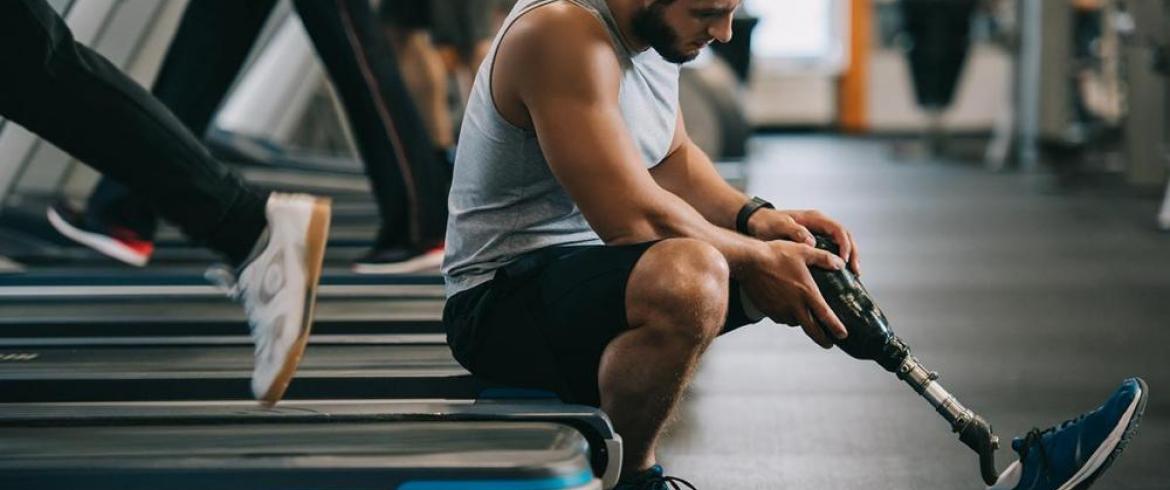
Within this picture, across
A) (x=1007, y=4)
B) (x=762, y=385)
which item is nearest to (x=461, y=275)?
(x=762, y=385)

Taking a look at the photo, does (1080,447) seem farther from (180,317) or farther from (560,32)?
(180,317)

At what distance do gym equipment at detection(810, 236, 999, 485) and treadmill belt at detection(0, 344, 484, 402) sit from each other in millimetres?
482

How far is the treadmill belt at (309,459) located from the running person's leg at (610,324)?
0.52 ft

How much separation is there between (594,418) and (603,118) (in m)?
0.35

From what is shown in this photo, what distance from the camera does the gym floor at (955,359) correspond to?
7.27ft

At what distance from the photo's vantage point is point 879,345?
1.80m

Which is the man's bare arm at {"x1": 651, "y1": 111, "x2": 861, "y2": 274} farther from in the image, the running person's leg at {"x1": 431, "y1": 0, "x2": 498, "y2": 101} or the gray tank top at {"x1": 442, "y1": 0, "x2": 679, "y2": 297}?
the running person's leg at {"x1": 431, "y1": 0, "x2": 498, "y2": 101}

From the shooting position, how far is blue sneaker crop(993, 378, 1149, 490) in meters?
1.80

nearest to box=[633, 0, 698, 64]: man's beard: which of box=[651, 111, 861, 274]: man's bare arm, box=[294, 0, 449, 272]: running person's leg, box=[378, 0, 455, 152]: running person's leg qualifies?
box=[651, 111, 861, 274]: man's bare arm

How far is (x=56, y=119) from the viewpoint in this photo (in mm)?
2000

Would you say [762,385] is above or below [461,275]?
below

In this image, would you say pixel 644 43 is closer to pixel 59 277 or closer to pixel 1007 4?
pixel 59 277

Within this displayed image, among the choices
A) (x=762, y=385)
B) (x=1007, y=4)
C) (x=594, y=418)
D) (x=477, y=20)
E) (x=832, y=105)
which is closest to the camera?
(x=594, y=418)

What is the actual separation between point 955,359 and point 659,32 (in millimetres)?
1358
